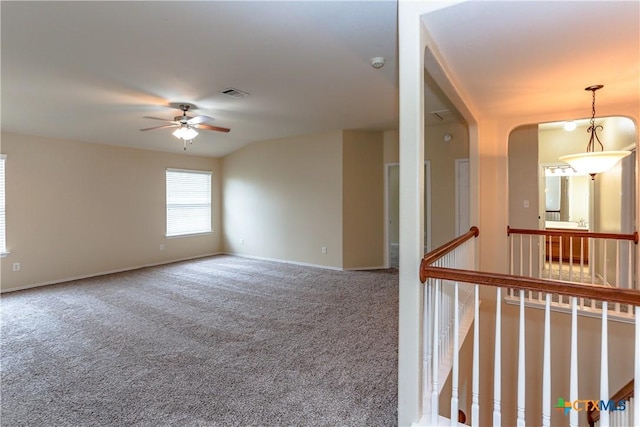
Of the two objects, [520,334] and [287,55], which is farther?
[287,55]

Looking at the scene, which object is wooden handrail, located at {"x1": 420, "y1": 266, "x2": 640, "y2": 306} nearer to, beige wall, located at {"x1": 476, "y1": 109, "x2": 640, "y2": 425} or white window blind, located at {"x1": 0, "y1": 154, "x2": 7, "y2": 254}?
beige wall, located at {"x1": 476, "y1": 109, "x2": 640, "y2": 425}

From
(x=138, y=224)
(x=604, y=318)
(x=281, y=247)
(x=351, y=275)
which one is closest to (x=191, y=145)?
(x=138, y=224)

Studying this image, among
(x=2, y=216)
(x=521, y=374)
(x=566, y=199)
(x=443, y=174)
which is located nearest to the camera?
(x=521, y=374)

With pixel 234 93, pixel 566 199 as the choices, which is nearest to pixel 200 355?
pixel 234 93

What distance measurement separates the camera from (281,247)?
679cm

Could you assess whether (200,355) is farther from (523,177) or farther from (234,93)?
(523,177)

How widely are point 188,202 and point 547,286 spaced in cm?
Answer: 699

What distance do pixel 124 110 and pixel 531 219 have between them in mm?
5979

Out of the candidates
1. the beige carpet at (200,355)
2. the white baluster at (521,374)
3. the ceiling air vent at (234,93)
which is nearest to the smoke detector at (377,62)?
the ceiling air vent at (234,93)

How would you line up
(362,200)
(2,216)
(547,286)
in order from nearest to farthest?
(547,286) → (2,216) → (362,200)

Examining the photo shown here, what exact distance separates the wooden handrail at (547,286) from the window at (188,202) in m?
6.34

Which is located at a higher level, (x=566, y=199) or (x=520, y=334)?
(x=566, y=199)

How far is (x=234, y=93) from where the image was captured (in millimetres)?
3863

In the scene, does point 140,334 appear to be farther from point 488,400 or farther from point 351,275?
point 488,400
